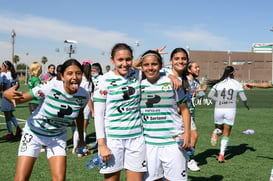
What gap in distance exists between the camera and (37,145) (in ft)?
14.6

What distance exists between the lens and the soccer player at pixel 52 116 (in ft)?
14.0

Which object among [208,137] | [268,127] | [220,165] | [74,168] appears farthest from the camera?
[268,127]

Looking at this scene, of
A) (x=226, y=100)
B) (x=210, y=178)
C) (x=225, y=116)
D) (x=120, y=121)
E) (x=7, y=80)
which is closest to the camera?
(x=120, y=121)

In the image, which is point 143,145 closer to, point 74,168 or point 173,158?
point 173,158

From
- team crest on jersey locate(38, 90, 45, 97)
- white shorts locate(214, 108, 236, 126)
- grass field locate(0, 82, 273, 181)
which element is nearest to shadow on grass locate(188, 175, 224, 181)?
grass field locate(0, 82, 273, 181)

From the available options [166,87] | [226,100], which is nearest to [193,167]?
[226,100]

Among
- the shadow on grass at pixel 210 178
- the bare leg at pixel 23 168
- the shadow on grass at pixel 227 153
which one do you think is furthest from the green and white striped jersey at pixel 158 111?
the shadow on grass at pixel 227 153

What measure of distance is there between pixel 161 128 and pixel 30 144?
5.91ft

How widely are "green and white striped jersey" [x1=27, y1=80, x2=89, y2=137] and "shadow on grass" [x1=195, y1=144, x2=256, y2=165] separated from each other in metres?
4.38

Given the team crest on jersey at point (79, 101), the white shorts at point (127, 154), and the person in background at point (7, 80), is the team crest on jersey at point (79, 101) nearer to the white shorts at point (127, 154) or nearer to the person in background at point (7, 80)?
the white shorts at point (127, 154)

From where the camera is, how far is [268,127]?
531 inches

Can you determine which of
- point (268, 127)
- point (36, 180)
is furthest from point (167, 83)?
point (268, 127)

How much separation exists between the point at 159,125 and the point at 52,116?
1.46m

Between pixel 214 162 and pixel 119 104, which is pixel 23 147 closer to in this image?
pixel 119 104
